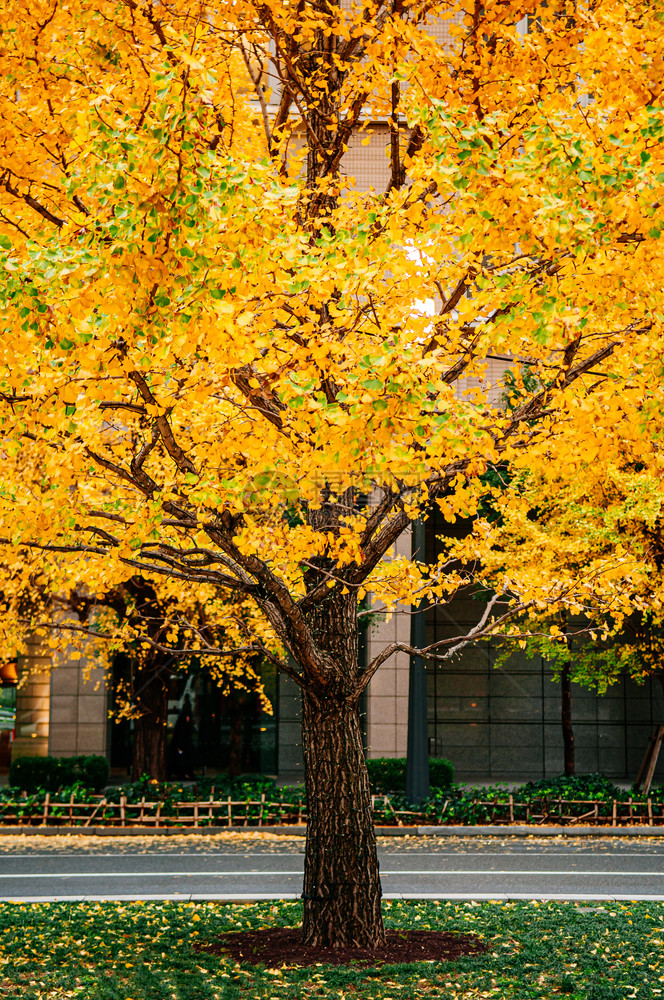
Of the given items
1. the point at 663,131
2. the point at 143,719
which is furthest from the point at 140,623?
the point at 663,131

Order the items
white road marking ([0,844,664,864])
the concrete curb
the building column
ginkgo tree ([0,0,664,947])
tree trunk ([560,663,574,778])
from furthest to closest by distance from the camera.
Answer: the building column → tree trunk ([560,663,574,778]) → the concrete curb → white road marking ([0,844,664,864]) → ginkgo tree ([0,0,664,947])

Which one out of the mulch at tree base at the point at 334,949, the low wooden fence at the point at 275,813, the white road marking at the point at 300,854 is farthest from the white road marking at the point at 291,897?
the low wooden fence at the point at 275,813

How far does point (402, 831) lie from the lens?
1622 cm

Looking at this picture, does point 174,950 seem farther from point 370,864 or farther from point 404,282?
point 404,282

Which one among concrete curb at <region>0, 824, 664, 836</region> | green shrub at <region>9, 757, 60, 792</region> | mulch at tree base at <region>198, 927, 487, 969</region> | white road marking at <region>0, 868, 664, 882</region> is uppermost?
mulch at tree base at <region>198, 927, 487, 969</region>

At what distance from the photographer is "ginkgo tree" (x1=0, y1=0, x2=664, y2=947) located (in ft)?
15.2

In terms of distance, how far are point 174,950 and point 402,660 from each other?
1521 cm

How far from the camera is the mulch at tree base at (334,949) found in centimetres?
699

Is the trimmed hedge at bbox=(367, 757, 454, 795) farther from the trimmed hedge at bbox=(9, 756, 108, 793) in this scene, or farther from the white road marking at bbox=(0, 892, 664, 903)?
the white road marking at bbox=(0, 892, 664, 903)

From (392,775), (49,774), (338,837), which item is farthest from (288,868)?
(49,774)

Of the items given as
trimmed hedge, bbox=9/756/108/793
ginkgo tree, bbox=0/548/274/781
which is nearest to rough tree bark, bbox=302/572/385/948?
ginkgo tree, bbox=0/548/274/781

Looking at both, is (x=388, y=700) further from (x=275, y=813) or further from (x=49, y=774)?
(x=49, y=774)

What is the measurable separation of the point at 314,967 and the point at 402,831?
9.88 meters

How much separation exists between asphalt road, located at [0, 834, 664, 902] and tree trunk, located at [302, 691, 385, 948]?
3.26 meters
